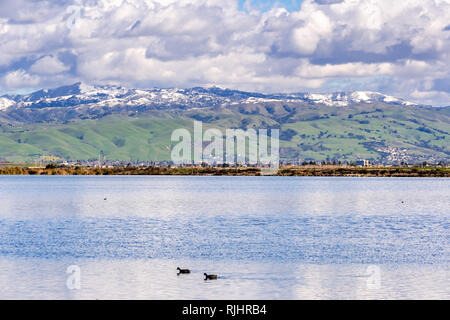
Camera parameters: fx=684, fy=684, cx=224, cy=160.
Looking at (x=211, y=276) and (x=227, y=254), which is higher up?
(x=211, y=276)

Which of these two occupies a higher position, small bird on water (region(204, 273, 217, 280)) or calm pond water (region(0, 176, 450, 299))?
small bird on water (region(204, 273, 217, 280))

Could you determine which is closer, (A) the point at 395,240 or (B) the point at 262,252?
(B) the point at 262,252

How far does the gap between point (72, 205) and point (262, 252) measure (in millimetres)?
62502

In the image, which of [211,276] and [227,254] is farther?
[227,254]

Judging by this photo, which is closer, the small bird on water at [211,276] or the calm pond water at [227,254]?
the calm pond water at [227,254]

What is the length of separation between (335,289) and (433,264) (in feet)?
40.9

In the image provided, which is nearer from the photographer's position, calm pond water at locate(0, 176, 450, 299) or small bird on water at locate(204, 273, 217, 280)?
calm pond water at locate(0, 176, 450, 299)

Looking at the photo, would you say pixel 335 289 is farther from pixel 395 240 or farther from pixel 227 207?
pixel 227 207

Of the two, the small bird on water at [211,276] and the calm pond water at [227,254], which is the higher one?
the small bird on water at [211,276]
